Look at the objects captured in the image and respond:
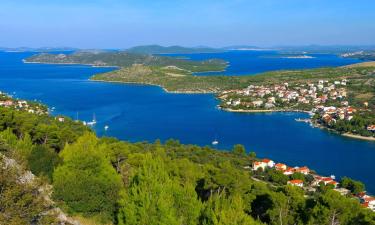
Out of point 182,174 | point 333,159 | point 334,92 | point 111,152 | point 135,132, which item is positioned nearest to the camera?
point 182,174

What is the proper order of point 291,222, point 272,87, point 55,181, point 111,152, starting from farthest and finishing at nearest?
point 272,87 < point 111,152 < point 291,222 < point 55,181

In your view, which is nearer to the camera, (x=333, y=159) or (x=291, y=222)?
(x=291, y=222)

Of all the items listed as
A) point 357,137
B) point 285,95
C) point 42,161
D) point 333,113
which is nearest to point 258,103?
point 285,95

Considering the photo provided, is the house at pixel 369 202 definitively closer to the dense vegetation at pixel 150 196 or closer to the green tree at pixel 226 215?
the dense vegetation at pixel 150 196

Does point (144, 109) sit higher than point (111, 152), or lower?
lower

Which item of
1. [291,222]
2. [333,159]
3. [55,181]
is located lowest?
[333,159]

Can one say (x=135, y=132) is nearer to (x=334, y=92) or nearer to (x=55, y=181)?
(x=55, y=181)

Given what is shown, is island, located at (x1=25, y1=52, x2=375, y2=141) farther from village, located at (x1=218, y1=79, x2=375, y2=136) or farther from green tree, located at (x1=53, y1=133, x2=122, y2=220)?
green tree, located at (x1=53, y1=133, x2=122, y2=220)

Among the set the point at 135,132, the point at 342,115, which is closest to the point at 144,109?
the point at 135,132

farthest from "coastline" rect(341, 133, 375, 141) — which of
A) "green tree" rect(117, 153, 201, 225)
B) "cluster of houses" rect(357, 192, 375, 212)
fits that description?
"green tree" rect(117, 153, 201, 225)
